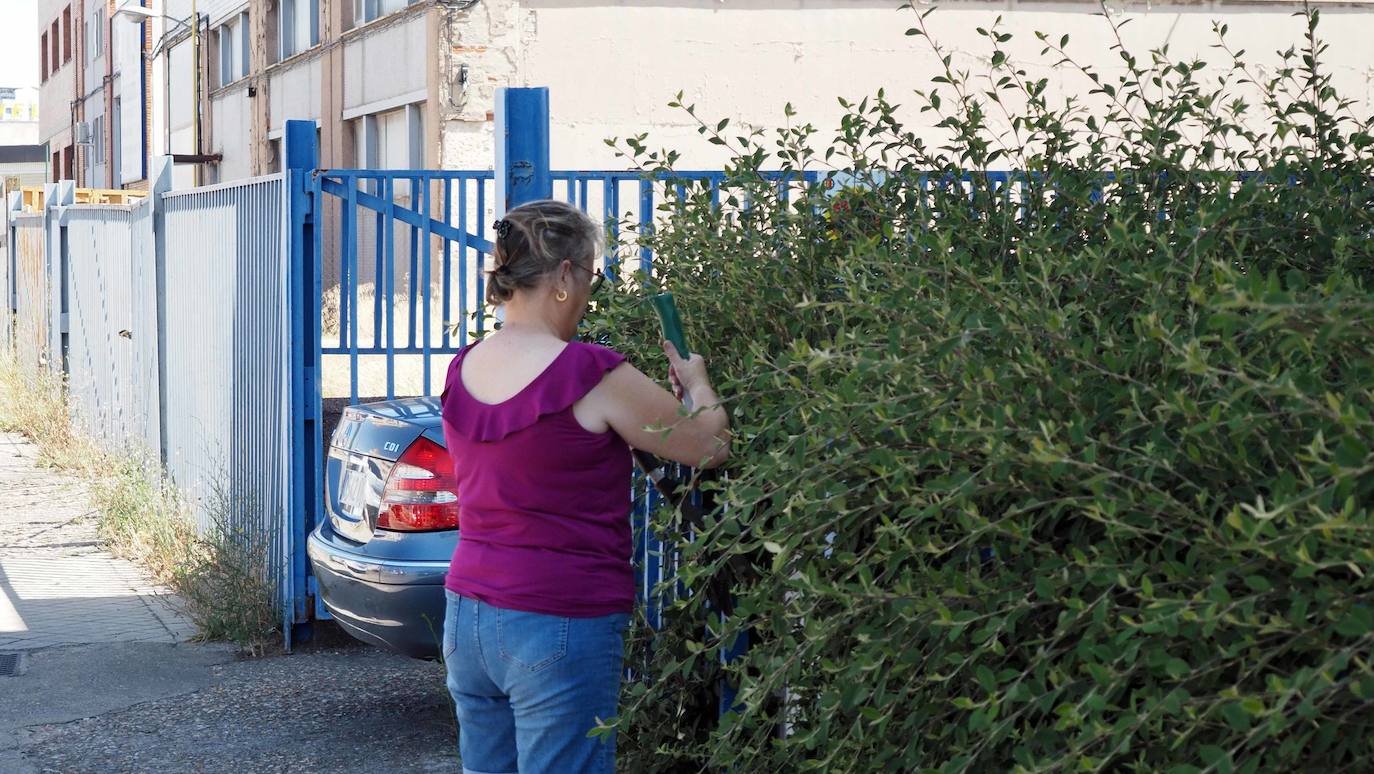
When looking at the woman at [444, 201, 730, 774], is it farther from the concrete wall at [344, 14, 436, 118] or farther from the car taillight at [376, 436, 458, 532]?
the concrete wall at [344, 14, 436, 118]

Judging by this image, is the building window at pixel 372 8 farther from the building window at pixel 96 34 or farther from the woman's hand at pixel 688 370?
the building window at pixel 96 34

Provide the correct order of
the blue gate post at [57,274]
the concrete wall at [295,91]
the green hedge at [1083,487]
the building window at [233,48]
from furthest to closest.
→ the building window at [233,48], the concrete wall at [295,91], the blue gate post at [57,274], the green hedge at [1083,487]

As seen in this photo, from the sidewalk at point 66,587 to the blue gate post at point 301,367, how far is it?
0.75m

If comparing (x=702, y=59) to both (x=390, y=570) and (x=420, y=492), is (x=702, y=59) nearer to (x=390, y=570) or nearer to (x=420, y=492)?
(x=420, y=492)

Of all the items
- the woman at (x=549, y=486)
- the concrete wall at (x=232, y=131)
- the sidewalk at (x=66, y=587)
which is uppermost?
the concrete wall at (x=232, y=131)

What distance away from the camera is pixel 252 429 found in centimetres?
791

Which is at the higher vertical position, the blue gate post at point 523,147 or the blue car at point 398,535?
the blue gate post at point 523,147

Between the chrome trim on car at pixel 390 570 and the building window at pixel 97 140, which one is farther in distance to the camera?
the building window at pixel 97 140

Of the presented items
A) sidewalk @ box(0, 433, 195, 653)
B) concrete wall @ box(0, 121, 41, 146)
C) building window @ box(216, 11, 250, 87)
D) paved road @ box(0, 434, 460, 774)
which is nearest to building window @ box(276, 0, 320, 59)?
building window @ box(216, 11, 250, 87)

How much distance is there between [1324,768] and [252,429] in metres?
6.55

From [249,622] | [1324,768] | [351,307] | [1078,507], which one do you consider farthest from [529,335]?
[249,622]

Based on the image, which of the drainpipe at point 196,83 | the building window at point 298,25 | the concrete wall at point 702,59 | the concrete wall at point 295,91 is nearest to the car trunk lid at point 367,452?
the concrete wall at point 702,59

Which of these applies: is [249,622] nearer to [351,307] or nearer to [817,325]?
[351,307]

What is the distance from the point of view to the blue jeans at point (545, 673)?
125 inches
